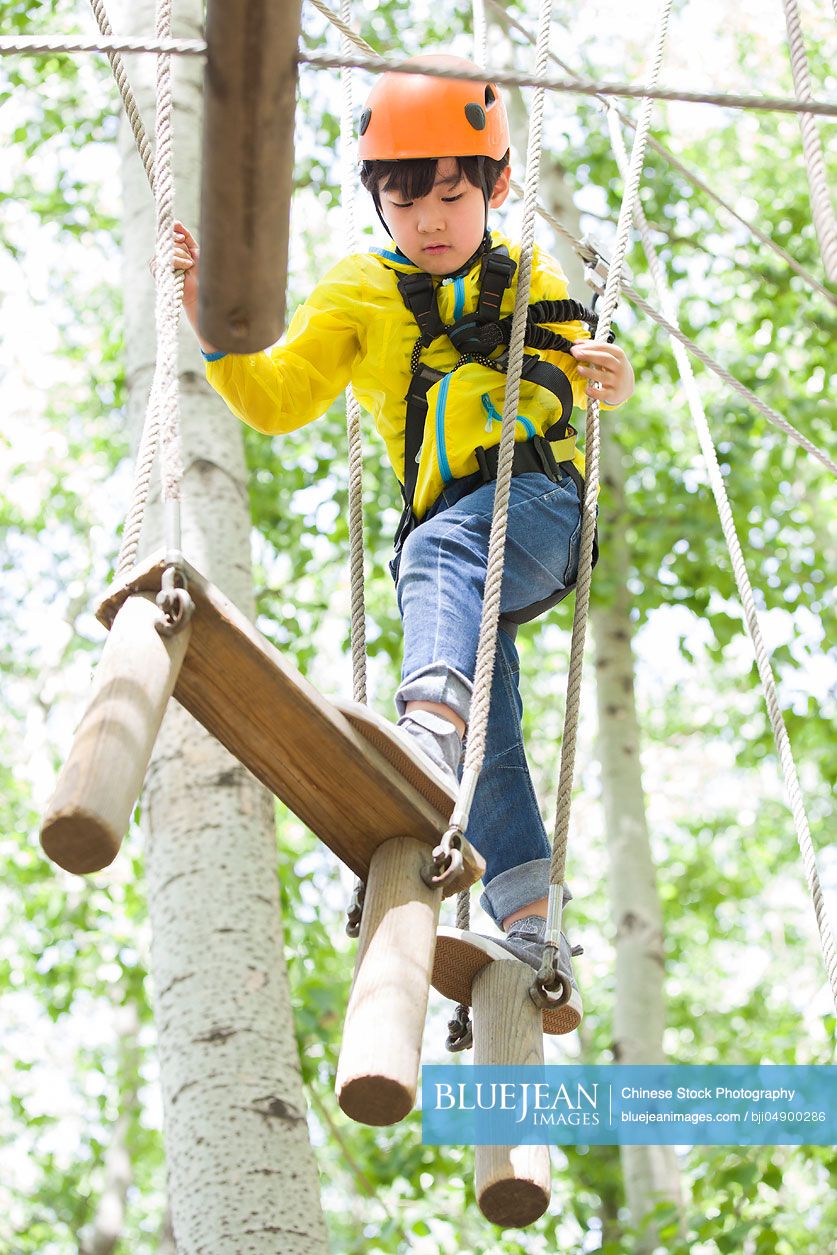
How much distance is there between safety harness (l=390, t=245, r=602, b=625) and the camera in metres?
1.98

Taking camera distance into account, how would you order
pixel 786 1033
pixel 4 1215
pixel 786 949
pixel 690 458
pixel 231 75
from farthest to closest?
pixel 786 949, pixel 4 1215, pixel 690 458, pixel 786 1033, pixel 231 75

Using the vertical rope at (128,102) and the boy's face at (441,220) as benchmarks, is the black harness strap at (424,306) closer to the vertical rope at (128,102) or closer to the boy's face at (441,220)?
the boy's face at (441,220)

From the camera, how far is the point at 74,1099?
32.4 feet

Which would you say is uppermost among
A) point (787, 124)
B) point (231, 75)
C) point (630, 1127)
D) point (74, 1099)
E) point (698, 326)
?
point (787, 124)

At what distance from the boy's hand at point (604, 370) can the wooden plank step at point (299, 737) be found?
708 mm

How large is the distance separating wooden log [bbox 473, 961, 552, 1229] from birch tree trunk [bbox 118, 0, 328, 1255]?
82cm

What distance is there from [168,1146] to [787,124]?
236 inches

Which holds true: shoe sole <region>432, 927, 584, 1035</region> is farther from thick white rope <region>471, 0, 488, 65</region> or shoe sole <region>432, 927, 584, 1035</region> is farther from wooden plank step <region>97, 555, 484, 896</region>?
thick white rope <region>471, 0, 488, 65</region>

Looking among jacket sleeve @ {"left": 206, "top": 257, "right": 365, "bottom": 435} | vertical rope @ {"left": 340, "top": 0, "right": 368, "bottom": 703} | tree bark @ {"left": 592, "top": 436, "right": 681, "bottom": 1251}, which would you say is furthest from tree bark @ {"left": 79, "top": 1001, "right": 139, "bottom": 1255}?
jacket sleeve @ {"left": 206, "top": 257, "right": 365, "bottom": 435}

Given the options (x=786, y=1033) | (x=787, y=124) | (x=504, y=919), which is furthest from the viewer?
(x=787, y=124)

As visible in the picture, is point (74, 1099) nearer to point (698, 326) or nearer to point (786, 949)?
point (786, 949)

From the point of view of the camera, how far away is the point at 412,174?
198cm

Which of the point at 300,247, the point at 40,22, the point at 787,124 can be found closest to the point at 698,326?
the point at 787,124

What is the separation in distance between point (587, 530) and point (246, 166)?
0.99 meters
